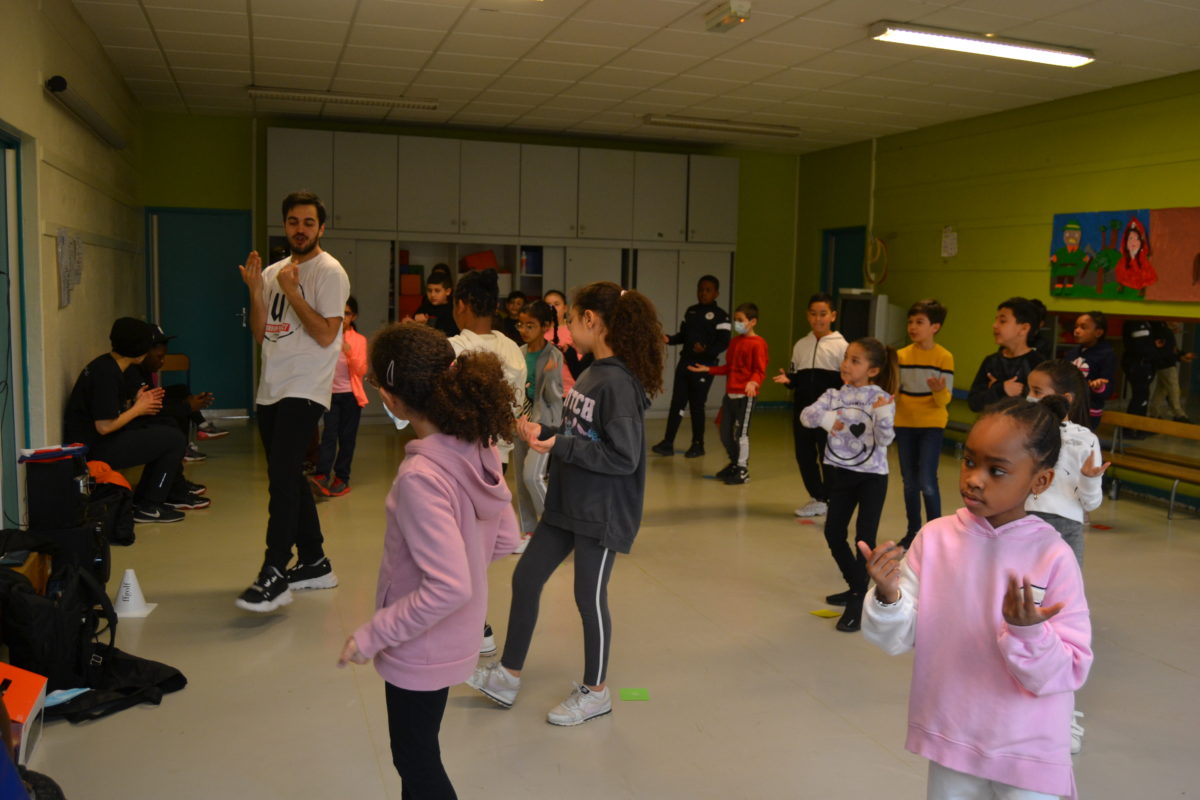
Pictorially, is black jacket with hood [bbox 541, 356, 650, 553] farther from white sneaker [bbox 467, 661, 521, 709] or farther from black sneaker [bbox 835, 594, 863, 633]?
black sneaker [bbox 835, 594, 863, 633]

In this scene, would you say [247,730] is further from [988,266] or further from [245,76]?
[988,266]

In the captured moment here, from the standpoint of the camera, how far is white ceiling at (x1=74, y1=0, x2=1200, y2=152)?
5605mm

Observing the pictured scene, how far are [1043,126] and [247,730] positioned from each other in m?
7.61

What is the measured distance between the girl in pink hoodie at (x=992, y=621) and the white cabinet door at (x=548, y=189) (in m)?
8.80

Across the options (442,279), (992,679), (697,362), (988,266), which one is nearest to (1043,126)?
(988,266)

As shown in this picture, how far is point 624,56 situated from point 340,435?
10.9 ft

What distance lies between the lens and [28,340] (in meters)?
4.64

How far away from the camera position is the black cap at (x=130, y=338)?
5199 millimetres

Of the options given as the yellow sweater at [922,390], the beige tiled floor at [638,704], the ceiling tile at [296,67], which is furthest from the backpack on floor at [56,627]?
the ceiling tile at [296,67]

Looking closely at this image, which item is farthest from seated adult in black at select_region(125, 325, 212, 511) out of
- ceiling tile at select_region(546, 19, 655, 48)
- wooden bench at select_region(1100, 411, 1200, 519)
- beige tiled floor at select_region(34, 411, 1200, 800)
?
wooden bench at select_region(1100, 411, 1200, 519)

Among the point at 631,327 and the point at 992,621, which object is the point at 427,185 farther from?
the point at 992,621

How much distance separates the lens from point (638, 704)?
3.20 meters

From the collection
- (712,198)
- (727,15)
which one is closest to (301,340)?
(727,15)

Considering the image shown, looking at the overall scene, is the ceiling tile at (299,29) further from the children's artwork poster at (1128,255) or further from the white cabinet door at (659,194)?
the children's artwork poster at (1128,255)
